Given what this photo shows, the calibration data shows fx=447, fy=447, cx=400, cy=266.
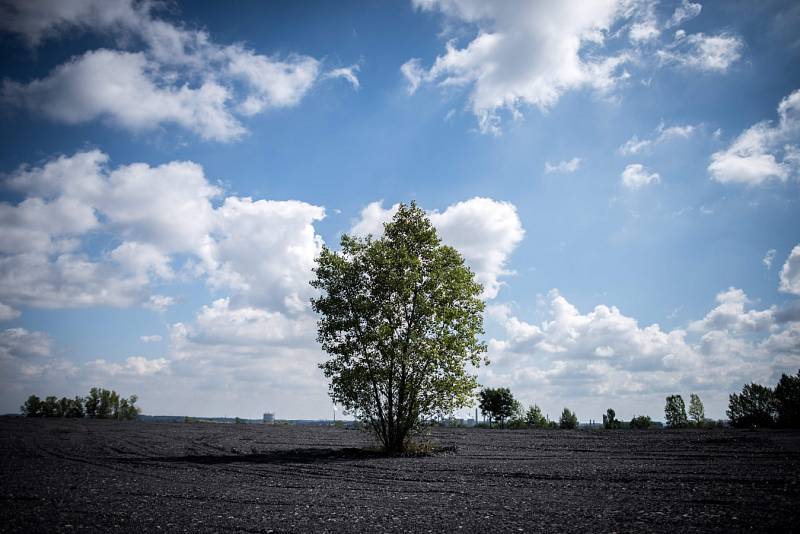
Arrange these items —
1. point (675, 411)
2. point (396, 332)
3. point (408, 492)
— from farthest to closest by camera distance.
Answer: point (675, 411), point (396, 332), point (408, 492)

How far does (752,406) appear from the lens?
227ft

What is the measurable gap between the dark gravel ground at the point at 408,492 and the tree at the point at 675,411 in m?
65.3

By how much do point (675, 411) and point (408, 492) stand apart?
8728 cm

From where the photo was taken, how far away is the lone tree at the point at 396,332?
1133 inches

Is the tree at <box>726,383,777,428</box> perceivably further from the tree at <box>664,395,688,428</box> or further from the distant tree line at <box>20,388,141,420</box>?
the distant tree line at <box>20,388,141,420</box>

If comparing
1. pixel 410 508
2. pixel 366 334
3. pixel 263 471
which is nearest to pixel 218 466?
pixel 263 471

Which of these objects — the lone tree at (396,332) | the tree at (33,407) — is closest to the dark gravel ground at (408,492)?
the lone tree at (396,332)

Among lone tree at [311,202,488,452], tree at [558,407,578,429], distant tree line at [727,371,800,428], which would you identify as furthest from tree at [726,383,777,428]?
lone tree at [311,202,488,452]

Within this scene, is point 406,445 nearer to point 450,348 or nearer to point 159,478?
point 450,348

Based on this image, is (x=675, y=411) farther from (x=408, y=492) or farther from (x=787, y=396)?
(x=408, y=492)

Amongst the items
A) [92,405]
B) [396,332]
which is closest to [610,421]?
[396,332]

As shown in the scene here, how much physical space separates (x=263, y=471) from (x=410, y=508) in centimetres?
1087

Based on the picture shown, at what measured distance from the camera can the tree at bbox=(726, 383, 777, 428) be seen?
66.8m

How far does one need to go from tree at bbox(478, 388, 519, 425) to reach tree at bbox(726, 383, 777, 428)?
126 ft
